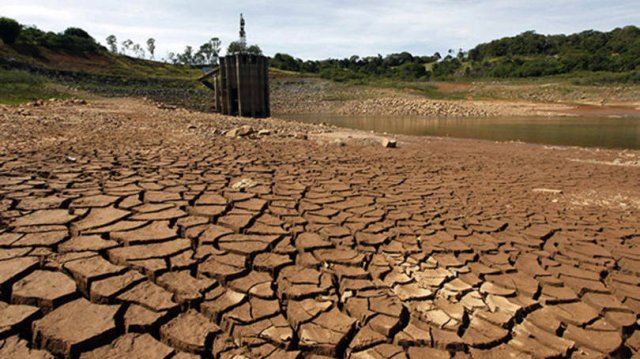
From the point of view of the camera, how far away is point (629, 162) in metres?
7.94

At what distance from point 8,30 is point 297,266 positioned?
3816 centimetres

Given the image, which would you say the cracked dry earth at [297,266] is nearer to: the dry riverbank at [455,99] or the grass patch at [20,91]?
the grass patch at [20,91]

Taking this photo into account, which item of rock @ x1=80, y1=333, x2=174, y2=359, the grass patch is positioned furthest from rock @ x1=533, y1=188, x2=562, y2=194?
the grass patch

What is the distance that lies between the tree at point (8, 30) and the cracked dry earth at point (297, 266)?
33728mm

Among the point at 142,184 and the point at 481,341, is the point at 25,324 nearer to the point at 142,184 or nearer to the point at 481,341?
the point at 481,341

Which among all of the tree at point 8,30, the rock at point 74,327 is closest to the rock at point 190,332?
the rock at point 74,327

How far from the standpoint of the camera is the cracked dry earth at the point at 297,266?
1767mm

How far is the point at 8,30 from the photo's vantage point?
2972 centimetres

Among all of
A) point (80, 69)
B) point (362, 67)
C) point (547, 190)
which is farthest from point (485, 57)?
point (547, 190)

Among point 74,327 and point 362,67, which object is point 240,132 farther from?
point 362,67

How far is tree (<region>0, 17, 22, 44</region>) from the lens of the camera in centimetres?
2961

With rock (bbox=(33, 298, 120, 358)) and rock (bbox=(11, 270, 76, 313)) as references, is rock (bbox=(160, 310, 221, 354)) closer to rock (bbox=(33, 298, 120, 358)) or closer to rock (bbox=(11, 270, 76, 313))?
rock (bbox=(33, 298, 120, 358))

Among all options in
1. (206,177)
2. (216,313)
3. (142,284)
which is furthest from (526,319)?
(206,177)

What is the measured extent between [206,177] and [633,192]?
5529 mm
